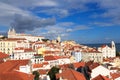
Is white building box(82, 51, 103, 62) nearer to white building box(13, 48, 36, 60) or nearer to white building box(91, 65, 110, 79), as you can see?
white building box(13, 48, 36, 60)

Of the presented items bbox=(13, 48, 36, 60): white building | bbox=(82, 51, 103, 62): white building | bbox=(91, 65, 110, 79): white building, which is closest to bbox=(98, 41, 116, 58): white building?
bbox=(82, 51, 103, 62): white building

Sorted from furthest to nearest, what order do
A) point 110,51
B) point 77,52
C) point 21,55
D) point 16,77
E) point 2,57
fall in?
1. point 110,51
2. point 77,52
3. point 21,55
4. point 2,57
5. point 16,77

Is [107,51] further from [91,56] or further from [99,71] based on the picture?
[99,71]

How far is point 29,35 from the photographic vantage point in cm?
14462

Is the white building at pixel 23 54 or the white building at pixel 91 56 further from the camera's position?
the white building at pixel 91 56

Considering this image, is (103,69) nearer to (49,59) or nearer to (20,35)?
(49,59)

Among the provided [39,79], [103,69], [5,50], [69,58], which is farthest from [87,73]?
[5,50]

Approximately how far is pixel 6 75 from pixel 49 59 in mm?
46752

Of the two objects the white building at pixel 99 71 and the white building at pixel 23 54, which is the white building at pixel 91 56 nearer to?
the white building at pixel 23 54

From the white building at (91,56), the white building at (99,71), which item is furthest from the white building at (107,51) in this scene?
the white building at (99,71)

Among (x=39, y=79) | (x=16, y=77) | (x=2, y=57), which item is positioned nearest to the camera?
(x=16, y=77)

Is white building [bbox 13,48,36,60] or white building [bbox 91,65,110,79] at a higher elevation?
white building [bbox 13,48,36,60]

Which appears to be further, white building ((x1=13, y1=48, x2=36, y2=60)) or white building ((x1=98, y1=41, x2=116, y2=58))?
white building ((x1=98, y1=41, x2=116, y2=58))

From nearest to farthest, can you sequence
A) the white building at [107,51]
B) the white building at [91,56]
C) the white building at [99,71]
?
1. the white building at [99,71]
2. the white building at [91,56]
3. the white building at [107,51]
